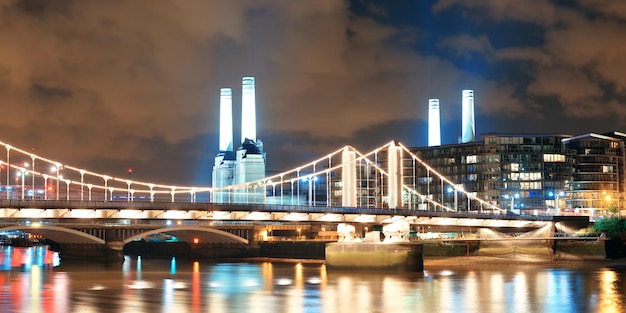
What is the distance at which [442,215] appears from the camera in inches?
3344

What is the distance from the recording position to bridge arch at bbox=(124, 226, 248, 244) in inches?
3905

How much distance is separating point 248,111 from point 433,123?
38.0 m

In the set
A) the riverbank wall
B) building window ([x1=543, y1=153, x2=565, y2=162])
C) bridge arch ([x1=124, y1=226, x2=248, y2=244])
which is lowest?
the riverbank wall

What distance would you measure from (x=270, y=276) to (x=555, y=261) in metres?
26.3

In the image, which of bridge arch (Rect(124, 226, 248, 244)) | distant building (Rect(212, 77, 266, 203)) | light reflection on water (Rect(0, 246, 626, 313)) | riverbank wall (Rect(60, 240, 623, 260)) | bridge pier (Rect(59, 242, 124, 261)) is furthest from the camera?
distant building (Rect(212, 77, 266, 203))

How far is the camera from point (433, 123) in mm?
172375

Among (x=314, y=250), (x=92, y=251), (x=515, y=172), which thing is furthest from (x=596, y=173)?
(x=92, y=251)

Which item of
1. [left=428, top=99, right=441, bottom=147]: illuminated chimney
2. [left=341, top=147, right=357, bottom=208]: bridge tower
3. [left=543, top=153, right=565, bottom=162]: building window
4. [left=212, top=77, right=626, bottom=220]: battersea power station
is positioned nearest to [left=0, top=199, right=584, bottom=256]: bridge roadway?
[left=341, top=147, right=357, bottom=208]: bridge tower

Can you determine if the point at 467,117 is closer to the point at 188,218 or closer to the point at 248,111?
the point at 248,111

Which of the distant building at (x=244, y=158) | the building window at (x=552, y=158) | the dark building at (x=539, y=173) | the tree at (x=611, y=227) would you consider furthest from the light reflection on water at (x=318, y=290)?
the distant building at (x=244, y=158)

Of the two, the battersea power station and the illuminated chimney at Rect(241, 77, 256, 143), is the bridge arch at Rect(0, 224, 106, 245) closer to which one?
the battersea power station

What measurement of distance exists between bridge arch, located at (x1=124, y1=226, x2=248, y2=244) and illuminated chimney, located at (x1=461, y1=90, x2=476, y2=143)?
234 ft

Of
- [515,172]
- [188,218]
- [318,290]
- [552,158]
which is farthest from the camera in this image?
[552,158]

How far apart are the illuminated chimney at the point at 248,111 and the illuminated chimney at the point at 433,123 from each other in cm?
3590
